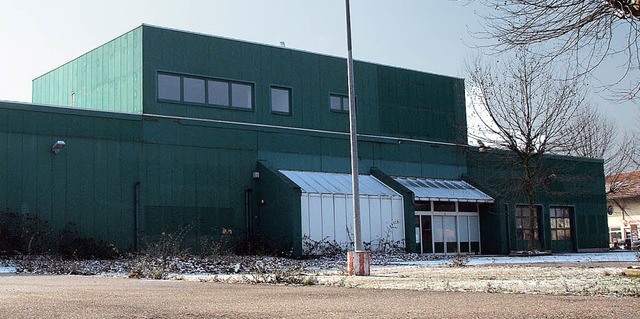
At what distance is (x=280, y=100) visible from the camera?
119 feet

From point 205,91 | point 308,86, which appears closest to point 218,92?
point 205,91

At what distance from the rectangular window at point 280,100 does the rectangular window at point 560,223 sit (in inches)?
677

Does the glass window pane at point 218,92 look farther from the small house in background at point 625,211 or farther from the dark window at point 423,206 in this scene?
the small house in background at point 625,211

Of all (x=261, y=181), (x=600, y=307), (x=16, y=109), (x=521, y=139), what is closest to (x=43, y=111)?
(x=16, y=109)

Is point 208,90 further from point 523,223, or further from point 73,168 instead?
point 523,223

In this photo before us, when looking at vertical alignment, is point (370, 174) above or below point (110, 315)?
above

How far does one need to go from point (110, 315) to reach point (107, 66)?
27.7m

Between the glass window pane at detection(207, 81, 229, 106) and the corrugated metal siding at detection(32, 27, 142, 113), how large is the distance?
325 centimetres

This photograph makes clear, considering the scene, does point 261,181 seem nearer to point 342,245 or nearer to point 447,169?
point 342,245

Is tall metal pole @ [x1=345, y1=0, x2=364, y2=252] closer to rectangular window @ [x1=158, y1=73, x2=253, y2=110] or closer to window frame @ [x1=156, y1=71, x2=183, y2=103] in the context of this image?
window frame @ [x1=156, y1=71, x2=183, y2=103]

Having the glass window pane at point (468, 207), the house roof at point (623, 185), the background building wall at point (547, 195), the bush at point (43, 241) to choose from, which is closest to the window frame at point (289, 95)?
the glass window pane at point (468, 207)

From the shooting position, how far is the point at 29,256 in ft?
82.1

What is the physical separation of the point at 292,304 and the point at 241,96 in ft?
83.8

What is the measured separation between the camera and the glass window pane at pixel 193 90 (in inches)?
1310
